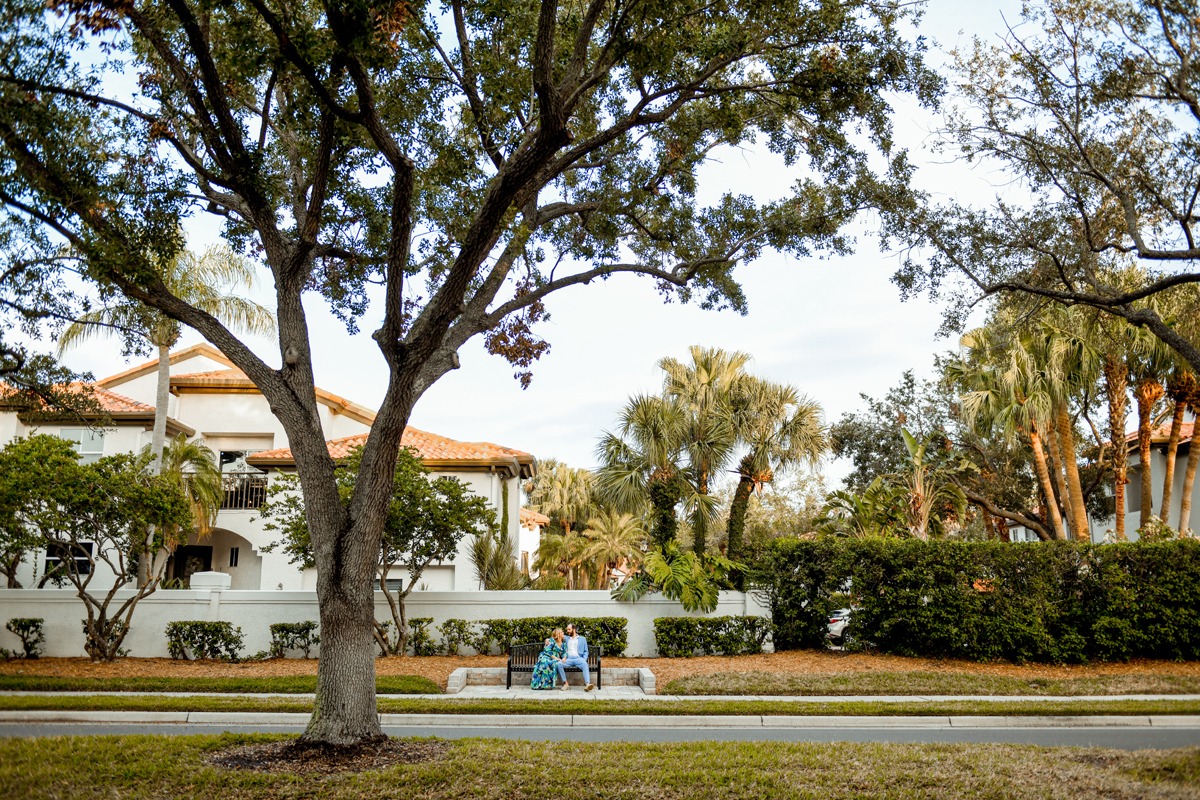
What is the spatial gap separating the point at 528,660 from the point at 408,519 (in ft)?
13.8

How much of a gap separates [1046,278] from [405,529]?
43.9ft

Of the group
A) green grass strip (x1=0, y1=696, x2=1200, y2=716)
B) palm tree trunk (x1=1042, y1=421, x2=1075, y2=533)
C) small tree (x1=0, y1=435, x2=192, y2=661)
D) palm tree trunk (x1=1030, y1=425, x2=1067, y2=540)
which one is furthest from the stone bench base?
palm tree trunk (x1=1030, y1=425, x2=1067, y2=540)

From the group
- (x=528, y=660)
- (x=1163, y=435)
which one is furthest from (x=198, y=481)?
(x=1163, y=435)

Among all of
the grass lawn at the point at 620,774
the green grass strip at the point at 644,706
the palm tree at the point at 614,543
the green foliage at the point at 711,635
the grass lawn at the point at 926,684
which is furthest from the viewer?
the palm tree at the point at 614,543

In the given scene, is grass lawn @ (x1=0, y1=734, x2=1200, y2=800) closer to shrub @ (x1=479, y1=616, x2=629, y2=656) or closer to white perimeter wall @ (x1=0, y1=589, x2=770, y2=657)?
shrub @ (x1=479, y1=616, x2=629, y2=656)

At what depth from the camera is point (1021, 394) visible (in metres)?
26.5

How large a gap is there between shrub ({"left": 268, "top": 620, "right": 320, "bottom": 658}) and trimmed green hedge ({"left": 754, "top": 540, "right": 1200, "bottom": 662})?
11354 millimetres

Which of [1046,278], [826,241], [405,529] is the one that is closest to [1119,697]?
[1046,278]

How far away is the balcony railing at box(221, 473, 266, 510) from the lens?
30.5 meters

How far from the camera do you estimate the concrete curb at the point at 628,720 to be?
515 inches

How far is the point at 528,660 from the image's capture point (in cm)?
1736

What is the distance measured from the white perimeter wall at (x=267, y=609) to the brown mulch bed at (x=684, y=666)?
2.52ft

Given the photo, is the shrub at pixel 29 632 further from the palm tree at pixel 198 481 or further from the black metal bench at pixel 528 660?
the black metal bench at pixel 528 660

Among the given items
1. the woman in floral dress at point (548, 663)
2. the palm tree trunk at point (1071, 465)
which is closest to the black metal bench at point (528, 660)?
the woman in floral dress at point (548, 663)
